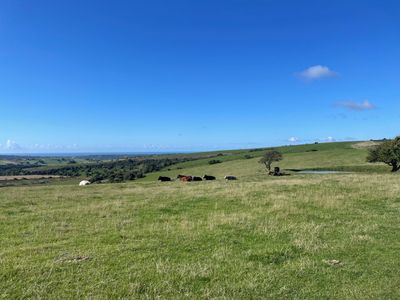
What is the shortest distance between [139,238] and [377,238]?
27.6 feet

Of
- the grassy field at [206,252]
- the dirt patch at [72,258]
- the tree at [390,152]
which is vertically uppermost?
the tree at [390,152]

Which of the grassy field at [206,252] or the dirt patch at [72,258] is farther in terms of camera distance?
the dirt patch at [72,258]

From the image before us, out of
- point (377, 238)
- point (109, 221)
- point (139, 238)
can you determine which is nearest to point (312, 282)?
point (377, 238)

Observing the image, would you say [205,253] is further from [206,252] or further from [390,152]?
[390,152]

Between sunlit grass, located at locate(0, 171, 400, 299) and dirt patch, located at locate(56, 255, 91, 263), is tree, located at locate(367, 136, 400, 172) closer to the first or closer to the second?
sunlit grass, located at locate(0, 171, 400, 299)

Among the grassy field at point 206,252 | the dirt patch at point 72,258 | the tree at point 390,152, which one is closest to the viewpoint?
the grassy field at point 206,252

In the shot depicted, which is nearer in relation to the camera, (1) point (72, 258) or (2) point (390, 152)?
A: (1) point (72, 258)

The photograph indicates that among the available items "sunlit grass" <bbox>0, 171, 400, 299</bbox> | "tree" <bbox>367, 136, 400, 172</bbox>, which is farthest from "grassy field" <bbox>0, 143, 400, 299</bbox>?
"tree" <bbox>367, 136, 400, 172</bbox>

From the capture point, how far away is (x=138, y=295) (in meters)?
7.45

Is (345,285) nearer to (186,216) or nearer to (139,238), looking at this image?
(139,238)

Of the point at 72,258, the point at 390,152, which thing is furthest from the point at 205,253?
the point at 390,152

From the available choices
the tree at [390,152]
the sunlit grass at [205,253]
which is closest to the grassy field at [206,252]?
the sunlit grass at [205,253]

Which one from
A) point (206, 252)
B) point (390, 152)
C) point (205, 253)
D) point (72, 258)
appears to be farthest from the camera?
point (390, 152)

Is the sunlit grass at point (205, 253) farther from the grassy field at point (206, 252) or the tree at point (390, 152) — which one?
the tree at point (390, 152)
